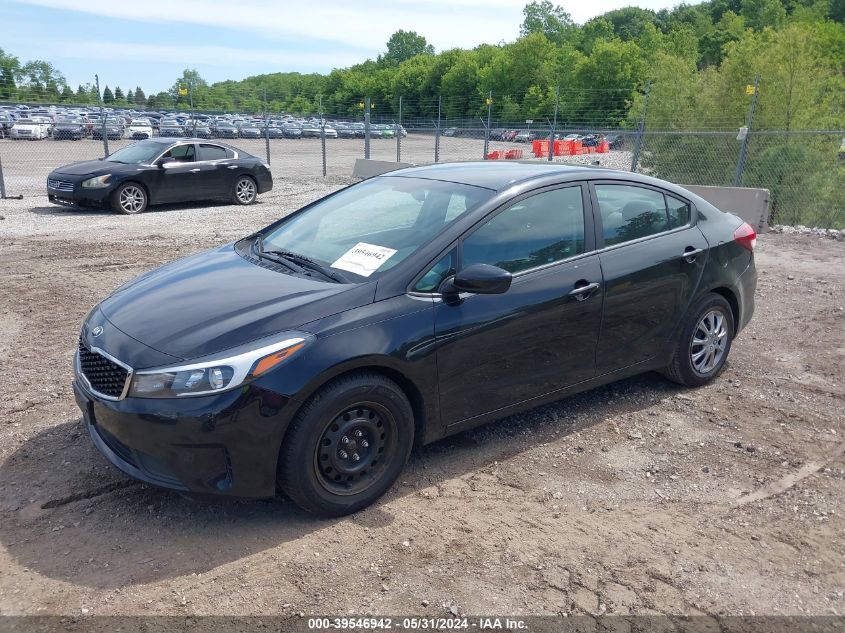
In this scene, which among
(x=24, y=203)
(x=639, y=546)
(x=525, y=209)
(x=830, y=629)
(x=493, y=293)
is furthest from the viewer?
(x=24, y=203)

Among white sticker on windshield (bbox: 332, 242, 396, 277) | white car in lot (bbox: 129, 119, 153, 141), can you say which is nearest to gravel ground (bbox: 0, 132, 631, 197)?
white car in lot (bbox: 129, 119, 153, 141)

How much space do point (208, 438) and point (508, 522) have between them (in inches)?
59.0

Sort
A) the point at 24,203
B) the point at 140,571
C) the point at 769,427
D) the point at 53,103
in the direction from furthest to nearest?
the point at 53,103 < the point at 24,203 < the point at 769,427 < the point at 140,571

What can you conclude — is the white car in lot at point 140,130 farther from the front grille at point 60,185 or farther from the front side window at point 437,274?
the front side window at point 437,274

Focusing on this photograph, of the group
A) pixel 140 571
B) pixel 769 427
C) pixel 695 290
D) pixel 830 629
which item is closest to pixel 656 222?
pixel 695 290

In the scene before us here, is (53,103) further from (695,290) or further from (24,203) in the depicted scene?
(695,290)

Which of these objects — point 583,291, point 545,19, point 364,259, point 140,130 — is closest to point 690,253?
point 583,291

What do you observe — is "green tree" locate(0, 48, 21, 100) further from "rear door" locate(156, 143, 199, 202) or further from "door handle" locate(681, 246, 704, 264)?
"door handle" locate(681, 246, 704, 264)

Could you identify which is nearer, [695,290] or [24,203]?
[695,290]

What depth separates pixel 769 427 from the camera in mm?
4629

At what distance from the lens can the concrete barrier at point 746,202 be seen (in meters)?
12.3

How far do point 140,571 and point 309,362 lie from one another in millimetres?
1142

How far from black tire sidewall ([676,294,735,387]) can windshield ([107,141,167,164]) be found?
455 inches

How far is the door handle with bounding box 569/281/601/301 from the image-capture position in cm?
412
